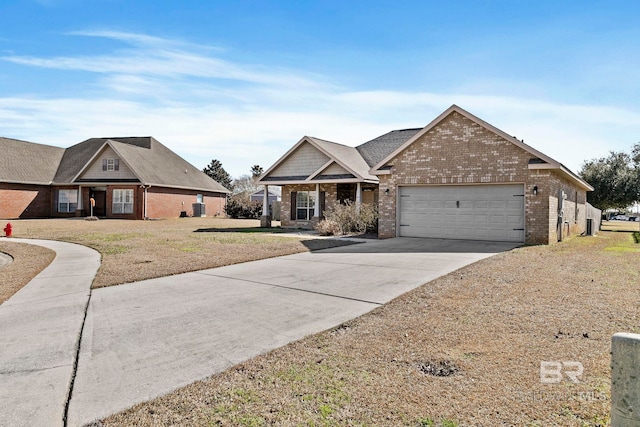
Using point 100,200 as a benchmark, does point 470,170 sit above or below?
above

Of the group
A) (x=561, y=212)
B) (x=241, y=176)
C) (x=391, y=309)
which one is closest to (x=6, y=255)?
(x=391, y=309)

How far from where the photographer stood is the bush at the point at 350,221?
67.5ft

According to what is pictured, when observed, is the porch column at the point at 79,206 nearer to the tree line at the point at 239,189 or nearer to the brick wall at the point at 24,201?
the brick wall at the point at 24,201

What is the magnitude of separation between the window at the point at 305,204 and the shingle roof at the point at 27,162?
76.1 ft

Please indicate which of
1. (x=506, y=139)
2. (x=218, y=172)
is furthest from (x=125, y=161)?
(x=218, y=172)

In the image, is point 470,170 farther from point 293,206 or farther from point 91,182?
point 91,182

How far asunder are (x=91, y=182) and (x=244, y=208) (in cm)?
1334

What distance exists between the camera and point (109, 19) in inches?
519

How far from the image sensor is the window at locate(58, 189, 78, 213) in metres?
35.5

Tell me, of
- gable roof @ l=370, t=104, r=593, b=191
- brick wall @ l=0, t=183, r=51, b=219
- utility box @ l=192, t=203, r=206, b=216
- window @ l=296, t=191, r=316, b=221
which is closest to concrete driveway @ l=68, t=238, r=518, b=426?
gable roof @ l=370, t=104, r=593, b=191

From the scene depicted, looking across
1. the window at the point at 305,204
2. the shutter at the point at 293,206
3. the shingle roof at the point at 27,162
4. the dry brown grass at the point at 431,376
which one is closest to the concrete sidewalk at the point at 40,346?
the dry brown grass at the point at 431,376

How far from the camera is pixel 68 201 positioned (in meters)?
35.6

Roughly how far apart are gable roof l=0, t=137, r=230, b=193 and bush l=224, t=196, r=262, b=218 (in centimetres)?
272

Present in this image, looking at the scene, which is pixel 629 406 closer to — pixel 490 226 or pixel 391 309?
pixel 391 309
